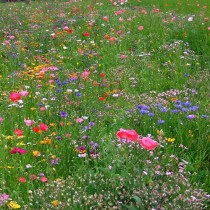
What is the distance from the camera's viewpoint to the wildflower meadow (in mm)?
2807

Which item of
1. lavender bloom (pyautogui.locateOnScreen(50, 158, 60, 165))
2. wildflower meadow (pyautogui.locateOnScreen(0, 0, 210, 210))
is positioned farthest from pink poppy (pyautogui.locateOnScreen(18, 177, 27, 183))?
lavender bloom (pyautogui.locateOnScreen(50, 158, 60, 165))

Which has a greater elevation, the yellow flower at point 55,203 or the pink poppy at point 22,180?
the yellow flower at point 55,203

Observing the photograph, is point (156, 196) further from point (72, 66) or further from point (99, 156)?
point (72, 66)

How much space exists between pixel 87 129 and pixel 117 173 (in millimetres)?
844

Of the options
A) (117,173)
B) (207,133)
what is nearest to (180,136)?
(207,133)

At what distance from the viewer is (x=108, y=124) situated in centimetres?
429

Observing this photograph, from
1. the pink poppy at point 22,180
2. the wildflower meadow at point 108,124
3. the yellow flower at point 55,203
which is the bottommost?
the wildflower meadow at point 108,124

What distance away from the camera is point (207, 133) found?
3.86 metres

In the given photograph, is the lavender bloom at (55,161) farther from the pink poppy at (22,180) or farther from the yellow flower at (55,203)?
the yellow flower at (55,203)

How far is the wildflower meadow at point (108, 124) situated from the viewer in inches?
110

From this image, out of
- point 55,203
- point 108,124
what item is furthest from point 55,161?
point 108,124

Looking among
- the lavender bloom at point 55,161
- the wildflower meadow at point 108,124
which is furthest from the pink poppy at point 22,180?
the lavender bloom at point 55,161

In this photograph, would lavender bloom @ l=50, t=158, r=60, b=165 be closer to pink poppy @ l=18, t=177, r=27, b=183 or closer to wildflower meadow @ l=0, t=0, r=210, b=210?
wildflower meadow @ l=0, t=0, r=210, b=210

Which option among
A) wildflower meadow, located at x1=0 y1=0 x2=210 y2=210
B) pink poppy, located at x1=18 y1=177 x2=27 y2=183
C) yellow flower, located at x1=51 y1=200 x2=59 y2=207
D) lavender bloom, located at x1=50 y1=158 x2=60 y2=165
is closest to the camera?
yellow flower, located at x1=51 y1=200 x2=59 y2=207
